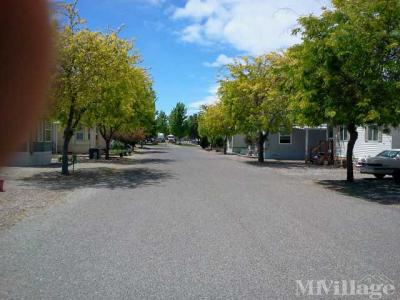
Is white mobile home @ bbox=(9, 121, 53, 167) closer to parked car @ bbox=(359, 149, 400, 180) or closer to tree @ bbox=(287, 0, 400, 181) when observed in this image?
tree @ bbox=(287, 0, 400, 181)

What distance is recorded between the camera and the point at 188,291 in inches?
200

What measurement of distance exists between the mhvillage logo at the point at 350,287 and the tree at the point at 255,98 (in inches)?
1043

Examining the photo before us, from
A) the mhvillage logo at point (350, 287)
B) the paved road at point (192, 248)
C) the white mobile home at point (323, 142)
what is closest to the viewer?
the mhvillage logo at point (350, 287)

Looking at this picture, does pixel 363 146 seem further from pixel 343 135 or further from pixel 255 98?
pixel 255 98

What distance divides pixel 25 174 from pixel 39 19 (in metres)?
19.6

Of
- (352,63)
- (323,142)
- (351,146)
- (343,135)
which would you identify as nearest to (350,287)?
(352,63)

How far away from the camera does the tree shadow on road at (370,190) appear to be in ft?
46.6

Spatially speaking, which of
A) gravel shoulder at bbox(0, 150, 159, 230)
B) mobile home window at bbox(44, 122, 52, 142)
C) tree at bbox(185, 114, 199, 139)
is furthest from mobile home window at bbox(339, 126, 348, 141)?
tree at bbox(185, 114, 199, 139)

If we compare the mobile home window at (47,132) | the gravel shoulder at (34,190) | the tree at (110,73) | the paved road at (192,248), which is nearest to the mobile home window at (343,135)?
the tree at (110,73)

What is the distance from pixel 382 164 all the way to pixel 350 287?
679 inches

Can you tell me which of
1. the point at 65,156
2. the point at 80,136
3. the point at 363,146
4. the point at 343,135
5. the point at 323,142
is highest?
the point at 343,135

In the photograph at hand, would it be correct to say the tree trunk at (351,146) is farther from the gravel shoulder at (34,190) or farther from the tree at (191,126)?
the tree at (191,126)

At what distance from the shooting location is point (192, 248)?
23.3 feet

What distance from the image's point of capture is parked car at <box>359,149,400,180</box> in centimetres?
2098
